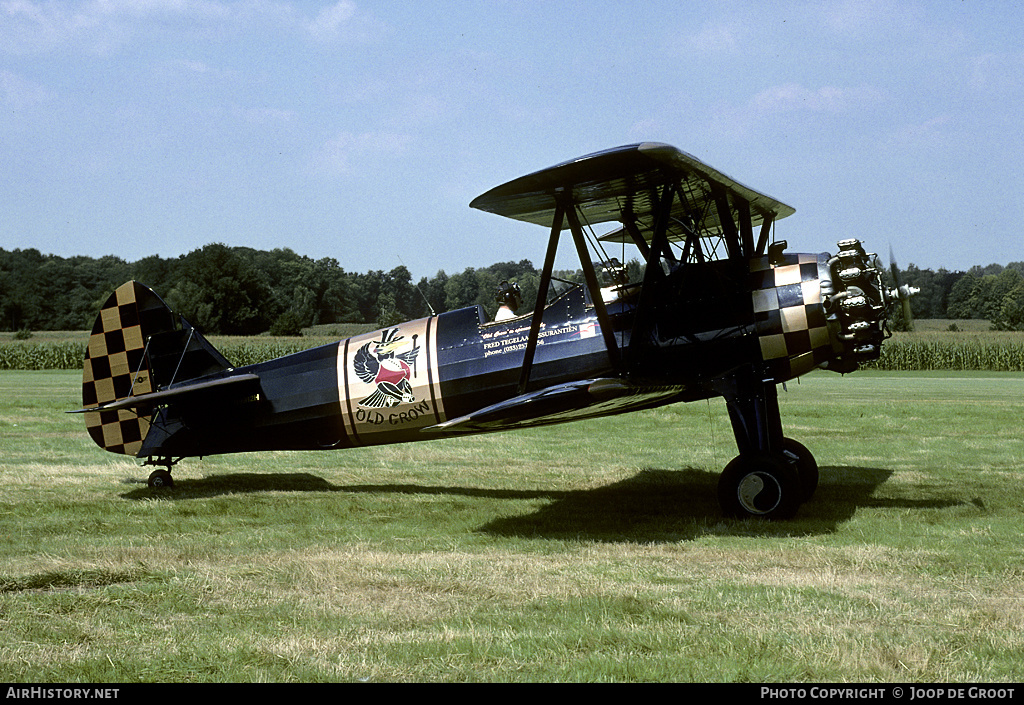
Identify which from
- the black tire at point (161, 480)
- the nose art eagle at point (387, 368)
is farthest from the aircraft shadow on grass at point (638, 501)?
the nose art eagle at point (387, 368)

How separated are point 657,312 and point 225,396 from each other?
198 inches

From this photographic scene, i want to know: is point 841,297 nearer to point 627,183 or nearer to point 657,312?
point 657,312

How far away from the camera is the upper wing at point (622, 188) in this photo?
7.14 m

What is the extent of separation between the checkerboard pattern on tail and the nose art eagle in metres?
2.62

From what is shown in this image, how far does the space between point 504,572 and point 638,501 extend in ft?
11.0

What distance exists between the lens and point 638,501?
29.6 feet

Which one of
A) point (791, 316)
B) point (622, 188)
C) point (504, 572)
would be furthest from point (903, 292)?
point (504, 572)

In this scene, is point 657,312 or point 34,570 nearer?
point 34,570

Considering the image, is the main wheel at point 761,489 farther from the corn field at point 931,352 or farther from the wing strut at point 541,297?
the corn field at point 931,352

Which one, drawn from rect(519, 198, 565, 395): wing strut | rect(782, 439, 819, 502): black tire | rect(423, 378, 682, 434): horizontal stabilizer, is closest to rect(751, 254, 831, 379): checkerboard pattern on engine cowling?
rect(423, 378, 682, 434): horizontal stabilizer

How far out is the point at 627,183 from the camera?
8.01m

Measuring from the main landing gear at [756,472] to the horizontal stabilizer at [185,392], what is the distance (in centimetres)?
530

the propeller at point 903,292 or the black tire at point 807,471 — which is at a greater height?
the propeller at point 903,292
